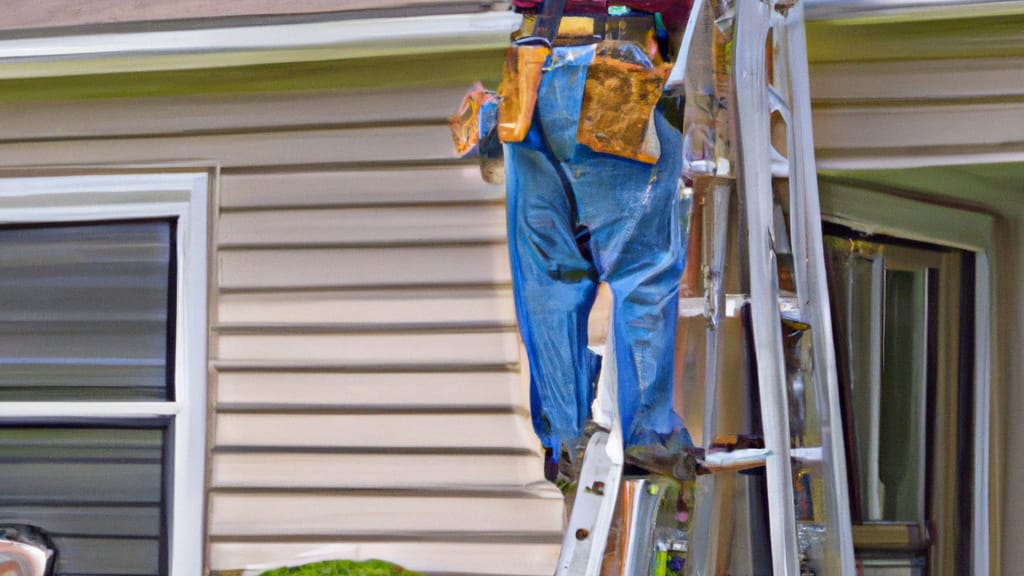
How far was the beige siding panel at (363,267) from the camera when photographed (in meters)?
2.63

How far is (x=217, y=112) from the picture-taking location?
274cm

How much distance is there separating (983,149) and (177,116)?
2029 mm

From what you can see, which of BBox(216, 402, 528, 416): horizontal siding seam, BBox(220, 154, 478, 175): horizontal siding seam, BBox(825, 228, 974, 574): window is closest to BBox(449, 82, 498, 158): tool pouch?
BBox(220, 154, 478, 175): horizontal siding seam

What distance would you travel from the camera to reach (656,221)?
6.97 feet

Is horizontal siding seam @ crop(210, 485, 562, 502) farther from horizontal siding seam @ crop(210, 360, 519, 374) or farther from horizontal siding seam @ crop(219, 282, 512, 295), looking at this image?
horizontal siding seam @ crop(219, 282, 512, 295)

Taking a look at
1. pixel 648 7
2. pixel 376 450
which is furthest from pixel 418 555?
pixel 648 7

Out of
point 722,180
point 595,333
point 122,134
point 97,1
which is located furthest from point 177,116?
point 722,180

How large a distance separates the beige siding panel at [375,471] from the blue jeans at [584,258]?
0.36 meters

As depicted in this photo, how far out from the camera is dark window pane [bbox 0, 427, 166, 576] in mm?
2779

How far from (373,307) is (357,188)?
1.04ft

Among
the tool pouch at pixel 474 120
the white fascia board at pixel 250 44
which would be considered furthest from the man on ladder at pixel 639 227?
the white fascia board at pixel 250 44

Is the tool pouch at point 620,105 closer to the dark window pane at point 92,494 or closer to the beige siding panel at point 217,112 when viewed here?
the beige siding panel at point 217,112

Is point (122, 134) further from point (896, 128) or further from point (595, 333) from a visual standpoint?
point (896, 128)

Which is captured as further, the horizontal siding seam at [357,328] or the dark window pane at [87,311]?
the dark window pane at [87,311]
